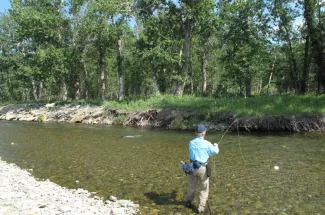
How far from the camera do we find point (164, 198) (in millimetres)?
7793

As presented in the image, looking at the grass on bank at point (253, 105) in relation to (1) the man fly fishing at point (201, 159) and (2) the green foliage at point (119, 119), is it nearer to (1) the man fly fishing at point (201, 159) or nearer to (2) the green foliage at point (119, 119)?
(2) the green foliage at point (119, 119)

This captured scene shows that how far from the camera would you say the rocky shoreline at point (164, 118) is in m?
19.0

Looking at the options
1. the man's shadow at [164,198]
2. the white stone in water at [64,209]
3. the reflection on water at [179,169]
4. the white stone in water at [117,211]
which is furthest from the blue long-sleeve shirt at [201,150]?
the white stone in water at [64,209]

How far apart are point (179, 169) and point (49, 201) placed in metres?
4.79

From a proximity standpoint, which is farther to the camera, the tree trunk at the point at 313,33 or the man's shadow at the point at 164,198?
the tree trunk at the point at 313,33

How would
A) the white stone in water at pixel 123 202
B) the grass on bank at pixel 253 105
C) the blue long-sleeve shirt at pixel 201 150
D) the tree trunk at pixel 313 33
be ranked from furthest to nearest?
the tree trunk at pixel 313 33 → the grass on bank at pixel 253 105 → the white stone in water at pixel 123 202 → the blue long-sleeve shirt at pixel 201 150

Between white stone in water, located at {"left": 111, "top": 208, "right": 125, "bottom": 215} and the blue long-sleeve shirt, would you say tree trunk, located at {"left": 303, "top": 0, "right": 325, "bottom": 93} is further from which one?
white stone in water, located at {"left": 111, "top": 208, "right": 125, "bottom": 215}

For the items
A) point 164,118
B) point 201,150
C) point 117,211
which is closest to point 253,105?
point 164,118

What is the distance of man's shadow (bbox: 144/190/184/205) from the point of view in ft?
24.7

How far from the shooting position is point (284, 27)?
32.1 meters

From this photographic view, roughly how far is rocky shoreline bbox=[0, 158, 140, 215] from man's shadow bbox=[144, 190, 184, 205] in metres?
0.66

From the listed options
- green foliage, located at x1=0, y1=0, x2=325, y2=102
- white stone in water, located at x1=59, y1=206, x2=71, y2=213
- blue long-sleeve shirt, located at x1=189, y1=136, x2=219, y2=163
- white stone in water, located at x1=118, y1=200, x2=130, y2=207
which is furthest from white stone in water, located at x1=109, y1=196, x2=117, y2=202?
green foliage, located at x1=0, y1=0, x2=325, y2=102

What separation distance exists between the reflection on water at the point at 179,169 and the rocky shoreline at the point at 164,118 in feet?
6.09

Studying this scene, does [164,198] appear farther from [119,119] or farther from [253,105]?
[119,119]
